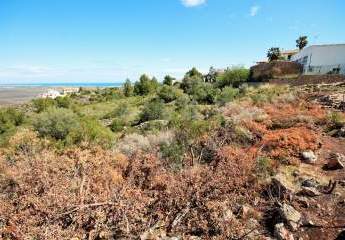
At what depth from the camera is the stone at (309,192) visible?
24.4ft

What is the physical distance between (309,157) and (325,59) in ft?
88.9

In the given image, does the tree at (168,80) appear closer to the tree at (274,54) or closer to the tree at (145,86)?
the tree at (145,86)

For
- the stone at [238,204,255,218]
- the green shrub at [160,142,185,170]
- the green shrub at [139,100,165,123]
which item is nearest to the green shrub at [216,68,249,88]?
the green shrub at [139,100,165,123]

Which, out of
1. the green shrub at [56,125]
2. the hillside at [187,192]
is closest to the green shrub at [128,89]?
the green shrub at [56,125]

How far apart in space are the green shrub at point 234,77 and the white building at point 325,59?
8013 millimetres

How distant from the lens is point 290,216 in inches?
253

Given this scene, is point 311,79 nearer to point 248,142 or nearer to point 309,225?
point 248,142

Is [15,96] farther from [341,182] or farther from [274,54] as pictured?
[341,182]

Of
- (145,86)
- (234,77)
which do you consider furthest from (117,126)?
(145,86)

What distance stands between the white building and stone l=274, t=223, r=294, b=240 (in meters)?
29.7

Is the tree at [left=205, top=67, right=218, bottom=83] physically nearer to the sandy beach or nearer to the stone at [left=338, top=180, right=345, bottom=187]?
the sandy beach

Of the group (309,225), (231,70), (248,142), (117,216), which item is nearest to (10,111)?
(231,70)

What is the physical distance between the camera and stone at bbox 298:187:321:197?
7427 mm

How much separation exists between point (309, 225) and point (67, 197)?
4663 mm
